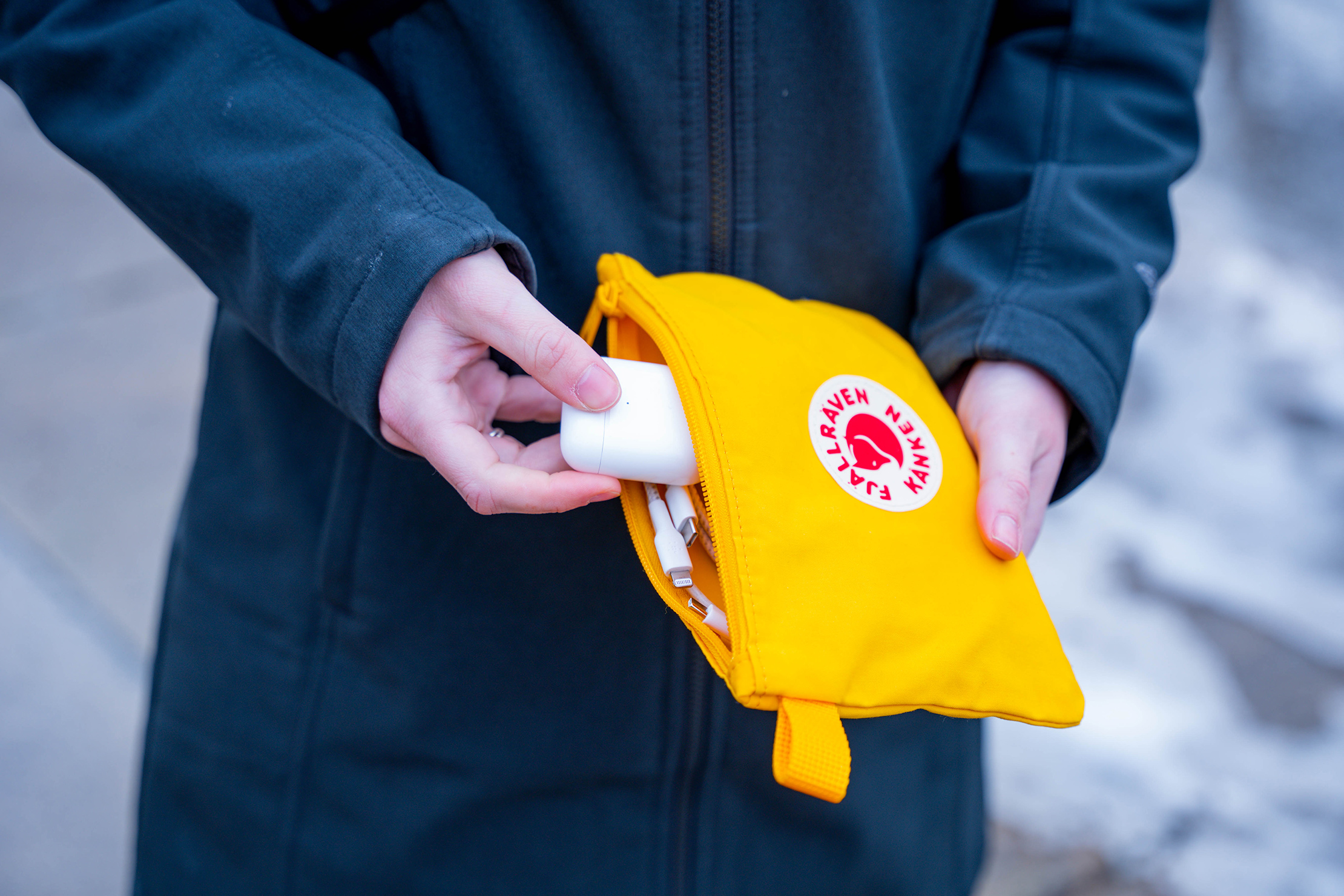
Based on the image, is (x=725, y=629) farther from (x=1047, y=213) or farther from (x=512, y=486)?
(x=1047, y=213)

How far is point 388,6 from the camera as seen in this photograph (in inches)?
27.4

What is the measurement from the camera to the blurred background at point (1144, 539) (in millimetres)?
1710

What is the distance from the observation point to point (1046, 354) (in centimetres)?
71

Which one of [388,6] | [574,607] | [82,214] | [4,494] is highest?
[388,6]

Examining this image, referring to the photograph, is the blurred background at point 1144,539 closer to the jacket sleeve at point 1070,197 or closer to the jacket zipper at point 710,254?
the jacket zipper at point 710,254

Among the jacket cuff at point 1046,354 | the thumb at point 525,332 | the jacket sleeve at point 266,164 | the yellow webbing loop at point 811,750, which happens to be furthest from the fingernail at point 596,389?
the jacket cuff at point 1046,354

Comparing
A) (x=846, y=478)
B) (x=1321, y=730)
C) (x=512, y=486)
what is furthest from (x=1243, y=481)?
(x=512, y=486)

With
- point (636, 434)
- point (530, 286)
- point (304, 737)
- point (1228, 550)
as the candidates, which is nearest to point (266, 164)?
point (530, 286)

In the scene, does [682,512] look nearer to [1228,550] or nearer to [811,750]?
[811,750]

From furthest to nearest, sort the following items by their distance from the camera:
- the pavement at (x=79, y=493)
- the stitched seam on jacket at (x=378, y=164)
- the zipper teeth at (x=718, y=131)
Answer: the pavement at (x=79, y=493), the zipper teeth at (x=718, y=131), the stitched seam on jacket at (x=378, y=164)

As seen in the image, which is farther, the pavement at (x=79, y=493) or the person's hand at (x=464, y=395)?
the pavement at (x=79, y=493)

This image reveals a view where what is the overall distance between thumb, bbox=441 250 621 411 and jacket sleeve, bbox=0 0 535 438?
2 cm

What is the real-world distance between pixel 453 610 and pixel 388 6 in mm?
522

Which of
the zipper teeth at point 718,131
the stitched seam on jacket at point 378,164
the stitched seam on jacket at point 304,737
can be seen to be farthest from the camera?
the stitched seam on jacket at point 304,737
